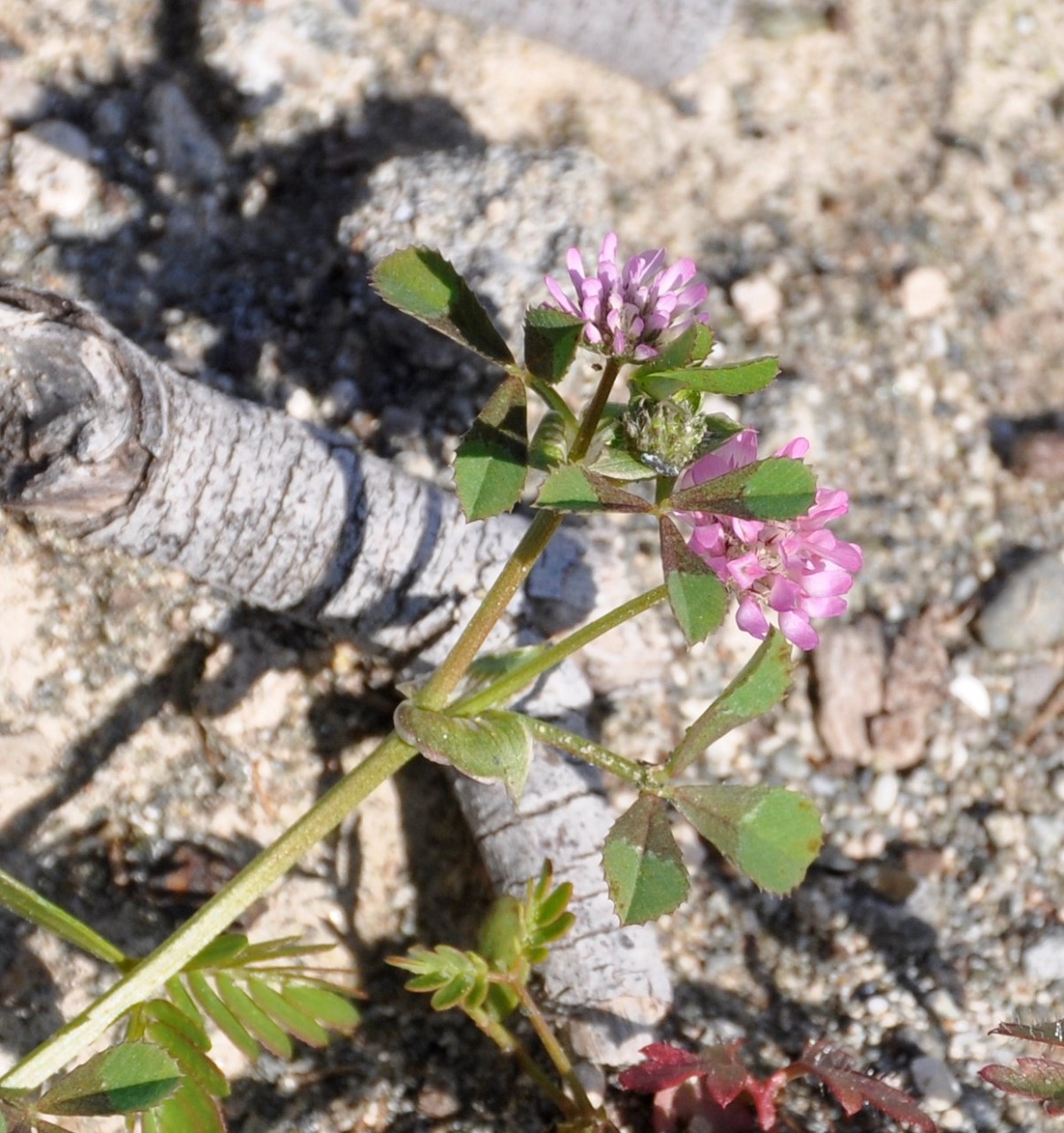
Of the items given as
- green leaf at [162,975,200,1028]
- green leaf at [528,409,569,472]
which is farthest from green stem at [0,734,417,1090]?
green leaf at [528,409,569,472]

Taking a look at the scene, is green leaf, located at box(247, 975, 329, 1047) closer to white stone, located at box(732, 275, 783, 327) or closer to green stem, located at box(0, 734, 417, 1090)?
green stem, located at box(0, 734, 417, 1090)

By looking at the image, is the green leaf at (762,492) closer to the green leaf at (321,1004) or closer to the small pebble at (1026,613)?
the green leaf at (321,1004)

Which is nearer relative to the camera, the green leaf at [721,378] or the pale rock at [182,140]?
the green leaf at [721,378]

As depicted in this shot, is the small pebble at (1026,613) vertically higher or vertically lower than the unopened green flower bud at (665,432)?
lower

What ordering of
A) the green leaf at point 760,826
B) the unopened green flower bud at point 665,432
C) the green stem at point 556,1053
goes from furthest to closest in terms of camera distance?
the green stem at point 556,1053 → the green leaf at point 760,826 → the unopened green flower bud at point 665,432

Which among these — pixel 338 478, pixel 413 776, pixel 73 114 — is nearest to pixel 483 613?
pixel 338 478

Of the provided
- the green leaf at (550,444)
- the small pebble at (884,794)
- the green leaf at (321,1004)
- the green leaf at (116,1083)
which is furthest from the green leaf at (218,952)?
the small pebble at (884,794)
